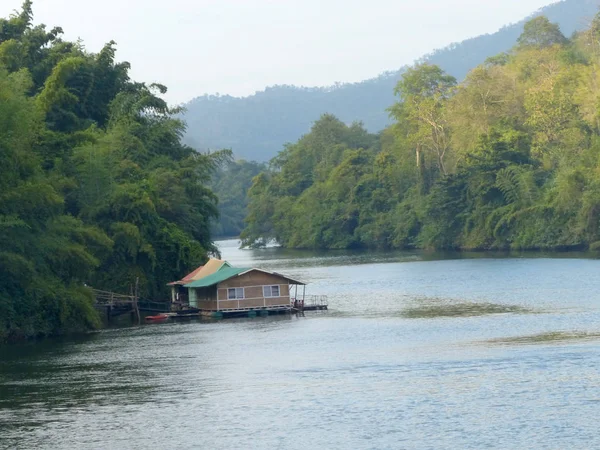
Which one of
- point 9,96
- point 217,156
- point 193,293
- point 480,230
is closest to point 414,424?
point 9,96

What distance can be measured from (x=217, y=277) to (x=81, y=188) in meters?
10.3

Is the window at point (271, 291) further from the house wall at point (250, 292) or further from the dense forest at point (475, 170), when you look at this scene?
the dense forest at point (475, 170)

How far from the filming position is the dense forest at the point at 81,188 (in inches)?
2014

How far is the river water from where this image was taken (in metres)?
30.8

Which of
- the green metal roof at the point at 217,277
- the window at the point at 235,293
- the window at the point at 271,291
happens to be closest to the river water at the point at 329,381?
the window at the point at 271,291

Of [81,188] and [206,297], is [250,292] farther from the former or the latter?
[81,188]

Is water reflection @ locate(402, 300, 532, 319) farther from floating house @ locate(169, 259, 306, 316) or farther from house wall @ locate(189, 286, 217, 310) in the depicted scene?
house wall @ locate(189, 286, 217, 310)

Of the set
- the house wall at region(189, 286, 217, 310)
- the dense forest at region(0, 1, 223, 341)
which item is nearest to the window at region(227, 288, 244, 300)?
the house wall at region(189, 286, 217, 310)

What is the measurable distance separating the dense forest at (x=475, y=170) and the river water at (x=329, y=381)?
48.0 metres

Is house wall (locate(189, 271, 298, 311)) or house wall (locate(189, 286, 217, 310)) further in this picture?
house wall (locate(189, 286, 217, 310))

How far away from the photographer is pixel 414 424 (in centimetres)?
3139

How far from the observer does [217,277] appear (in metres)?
61.5

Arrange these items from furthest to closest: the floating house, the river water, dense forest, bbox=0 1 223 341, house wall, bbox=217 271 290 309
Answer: house wall, bbox=217 271 290 309 < the floating house < dense forest, bbox=0 1 223 341 < the river water

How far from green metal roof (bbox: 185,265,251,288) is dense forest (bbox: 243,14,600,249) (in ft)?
168
